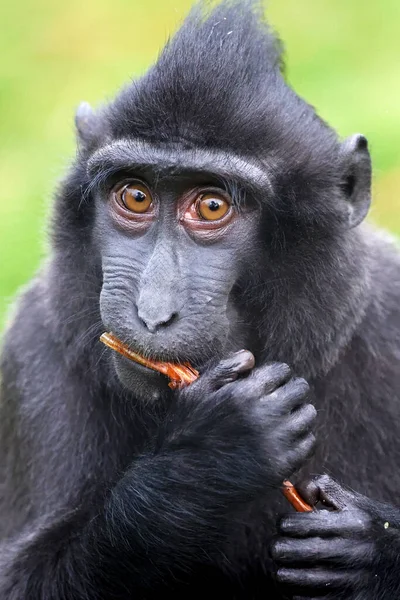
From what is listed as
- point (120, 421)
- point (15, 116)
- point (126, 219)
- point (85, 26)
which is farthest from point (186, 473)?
point (85, 26)

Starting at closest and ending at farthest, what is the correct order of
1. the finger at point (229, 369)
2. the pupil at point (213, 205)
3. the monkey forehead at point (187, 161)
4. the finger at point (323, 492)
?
the finger at point (229, 369), the finger at point (323, 492), the monkey forehead at point (187, 161), the pupil at point (213, 205)

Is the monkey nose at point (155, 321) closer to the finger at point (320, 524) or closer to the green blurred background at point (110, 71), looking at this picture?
the finger at point (320, 524)

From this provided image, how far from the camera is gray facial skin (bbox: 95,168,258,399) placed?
5.03 meters

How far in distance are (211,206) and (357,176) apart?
0.89 m

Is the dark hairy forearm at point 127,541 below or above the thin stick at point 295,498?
below

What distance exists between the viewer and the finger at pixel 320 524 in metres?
5.14

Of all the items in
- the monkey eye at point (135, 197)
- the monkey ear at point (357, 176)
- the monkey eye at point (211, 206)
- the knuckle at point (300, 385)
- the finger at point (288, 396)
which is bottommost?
the finger at point (288, 396)

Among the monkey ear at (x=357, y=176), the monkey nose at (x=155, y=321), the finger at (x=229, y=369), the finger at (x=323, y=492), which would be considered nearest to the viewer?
the monkey nose at (x=155, y=321)

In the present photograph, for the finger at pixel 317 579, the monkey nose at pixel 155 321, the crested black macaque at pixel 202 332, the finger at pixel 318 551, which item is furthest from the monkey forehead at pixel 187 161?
the finger at pixel 317 579

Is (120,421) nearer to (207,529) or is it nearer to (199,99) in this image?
(207,529)

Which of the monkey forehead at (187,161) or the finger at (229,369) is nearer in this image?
the finger at (229,369)

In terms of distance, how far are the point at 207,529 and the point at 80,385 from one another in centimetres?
117

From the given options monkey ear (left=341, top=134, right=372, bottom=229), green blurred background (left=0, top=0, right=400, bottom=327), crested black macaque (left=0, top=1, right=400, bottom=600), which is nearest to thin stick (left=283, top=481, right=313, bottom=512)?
crested black macaque (left=0, top=1, right=400, bottom=600)

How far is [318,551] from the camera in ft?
16.9
